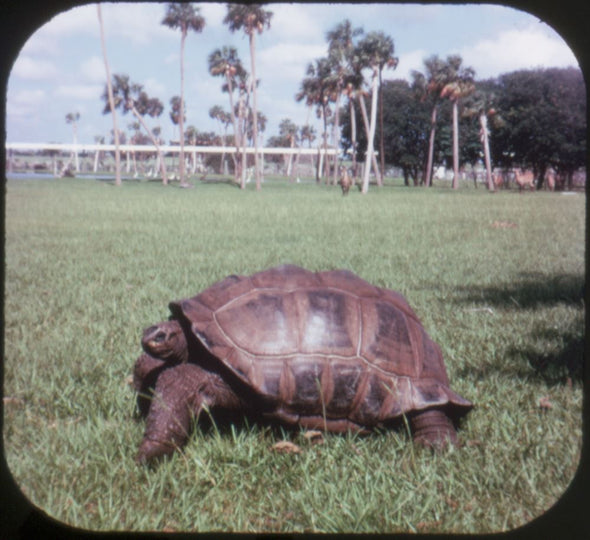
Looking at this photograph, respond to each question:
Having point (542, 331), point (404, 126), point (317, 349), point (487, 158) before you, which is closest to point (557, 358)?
point (542, 331)

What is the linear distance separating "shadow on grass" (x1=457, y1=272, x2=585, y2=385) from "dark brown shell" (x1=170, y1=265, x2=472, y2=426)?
3.14ft

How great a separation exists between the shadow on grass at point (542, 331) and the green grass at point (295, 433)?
2cm

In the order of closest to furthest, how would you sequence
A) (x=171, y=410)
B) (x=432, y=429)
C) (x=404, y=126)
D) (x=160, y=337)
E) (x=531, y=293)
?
(x=171, y=410) < (x=160, y=337) < (x=432, y=429) < (x=531, y=293) < (x=404, y=126)

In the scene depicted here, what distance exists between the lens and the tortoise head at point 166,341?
255 cm

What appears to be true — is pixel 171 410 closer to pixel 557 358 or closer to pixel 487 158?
pixel 557 358

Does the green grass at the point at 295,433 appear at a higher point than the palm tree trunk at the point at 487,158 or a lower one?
lower

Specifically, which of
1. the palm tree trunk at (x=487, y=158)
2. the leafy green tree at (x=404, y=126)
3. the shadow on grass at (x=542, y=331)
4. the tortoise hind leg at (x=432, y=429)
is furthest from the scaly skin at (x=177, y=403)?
the leafy green tree at (x=404, y=126)

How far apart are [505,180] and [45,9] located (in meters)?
21.4

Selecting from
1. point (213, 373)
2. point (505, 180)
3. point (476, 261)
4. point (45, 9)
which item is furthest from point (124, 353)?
point (505, 180)

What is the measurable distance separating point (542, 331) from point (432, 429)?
6.78ft

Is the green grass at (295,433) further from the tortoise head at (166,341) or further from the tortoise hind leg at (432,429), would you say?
the tortoise head at (166,341)

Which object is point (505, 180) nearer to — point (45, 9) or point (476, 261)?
point (476, 261)

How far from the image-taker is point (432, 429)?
105 inches

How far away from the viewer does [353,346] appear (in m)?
2.67
